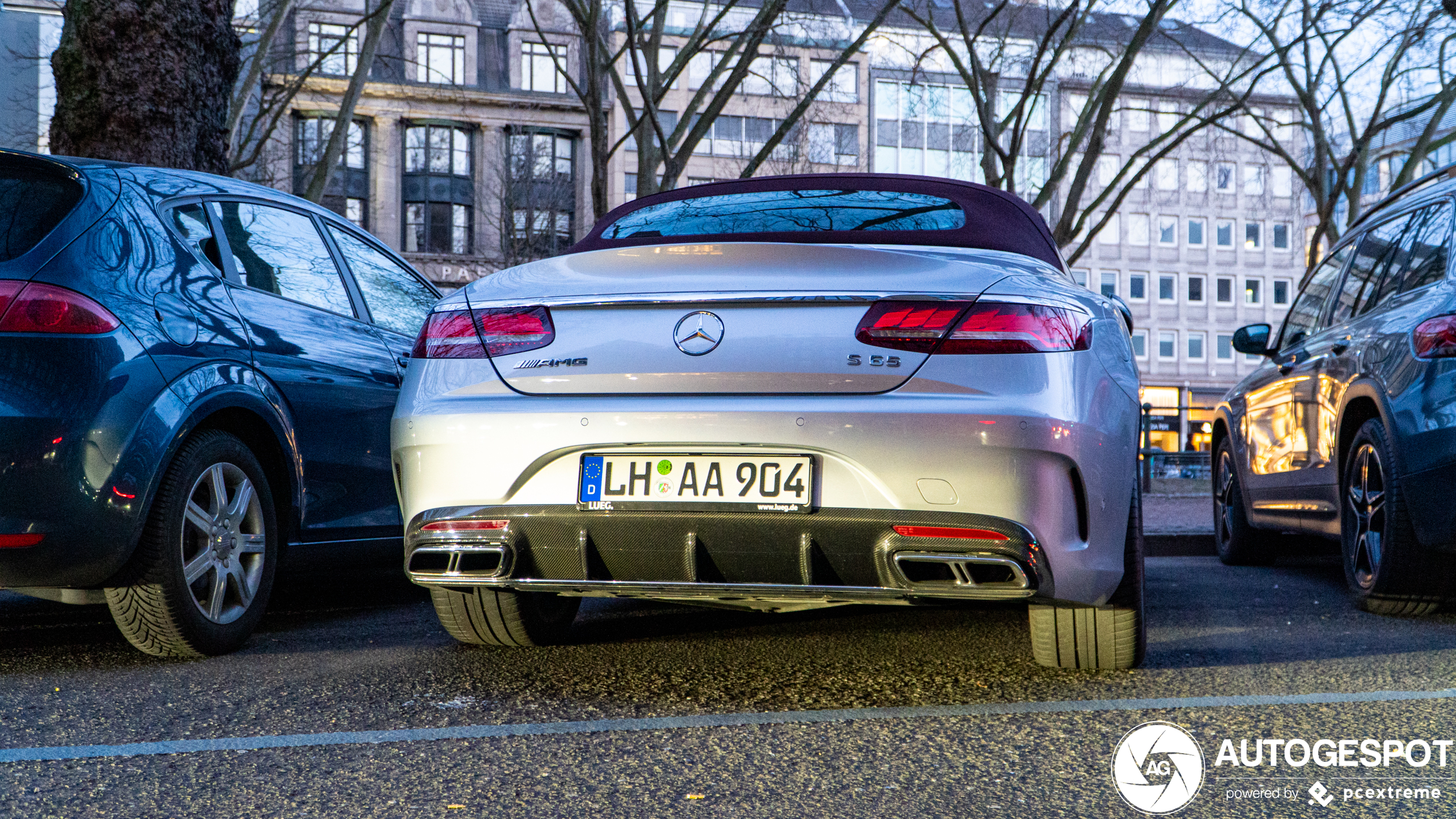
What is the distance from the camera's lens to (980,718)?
3.22 m

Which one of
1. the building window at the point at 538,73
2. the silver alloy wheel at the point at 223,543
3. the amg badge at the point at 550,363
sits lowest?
the silver alloy wheel at the point at 223,543

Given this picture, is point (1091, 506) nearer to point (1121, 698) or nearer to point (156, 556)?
point (1121, 698)

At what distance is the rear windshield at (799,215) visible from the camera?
13.0 ft

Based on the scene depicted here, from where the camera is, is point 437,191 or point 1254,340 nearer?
point 1254,340

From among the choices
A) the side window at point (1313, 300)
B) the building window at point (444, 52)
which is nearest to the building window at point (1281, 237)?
the building window at point (444, 52)

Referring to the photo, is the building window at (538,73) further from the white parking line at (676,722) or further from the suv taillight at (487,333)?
the white parking line at (676,722)

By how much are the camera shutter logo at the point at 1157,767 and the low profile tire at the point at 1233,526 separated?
463 cm

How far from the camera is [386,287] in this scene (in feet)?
18.6

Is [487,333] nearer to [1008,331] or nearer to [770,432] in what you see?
[770,432]

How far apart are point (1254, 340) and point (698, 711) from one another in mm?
4770

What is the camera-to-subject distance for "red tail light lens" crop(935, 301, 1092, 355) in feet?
10.5

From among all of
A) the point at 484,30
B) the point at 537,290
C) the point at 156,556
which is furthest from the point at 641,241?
the point at 484,30

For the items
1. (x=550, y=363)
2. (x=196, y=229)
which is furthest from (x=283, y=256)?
(x=550, y=363)

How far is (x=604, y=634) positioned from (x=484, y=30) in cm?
5352
